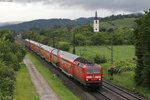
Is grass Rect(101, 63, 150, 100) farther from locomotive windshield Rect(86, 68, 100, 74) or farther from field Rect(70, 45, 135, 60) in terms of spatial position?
field Rect(70, 45, 135, 60)

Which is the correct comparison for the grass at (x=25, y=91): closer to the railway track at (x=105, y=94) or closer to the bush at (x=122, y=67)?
the railway track at (x=105, y=94)

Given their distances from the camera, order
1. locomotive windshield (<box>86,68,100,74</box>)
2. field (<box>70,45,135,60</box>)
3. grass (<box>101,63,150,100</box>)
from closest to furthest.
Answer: locomotive windshield (<box>86,68,100,74</box>)
grass (<box>101,63,150,100</box>)
field (<box>70,45,135,60</box>)

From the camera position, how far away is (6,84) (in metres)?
26.4

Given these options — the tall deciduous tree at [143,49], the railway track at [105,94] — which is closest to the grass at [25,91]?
the railway track at [105,94]

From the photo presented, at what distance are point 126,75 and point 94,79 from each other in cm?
1949

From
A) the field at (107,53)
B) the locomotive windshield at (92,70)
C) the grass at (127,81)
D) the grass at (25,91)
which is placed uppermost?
the locomotive windshield at (92,70)

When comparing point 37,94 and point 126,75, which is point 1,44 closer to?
point 37,94

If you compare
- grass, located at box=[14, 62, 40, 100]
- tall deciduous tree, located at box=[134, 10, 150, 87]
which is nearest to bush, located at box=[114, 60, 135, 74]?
tall deciduous tree, located at box=[134, 10, 150, 87]

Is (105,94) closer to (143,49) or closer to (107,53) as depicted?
(143,49)

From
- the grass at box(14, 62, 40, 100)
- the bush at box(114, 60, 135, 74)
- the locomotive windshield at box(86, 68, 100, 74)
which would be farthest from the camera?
the bush at box(114, 60, 135, 74)

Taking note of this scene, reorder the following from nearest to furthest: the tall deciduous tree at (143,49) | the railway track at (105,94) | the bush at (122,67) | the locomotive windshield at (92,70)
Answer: the railway track at (105,94), the locomotive windshield at (92,70), the tall deciduous tree at (143,49), the bush at (122,67)

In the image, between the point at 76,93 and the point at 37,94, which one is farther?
the point at 76,93

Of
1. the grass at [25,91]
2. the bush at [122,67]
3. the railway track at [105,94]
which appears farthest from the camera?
the bush at [122,67]

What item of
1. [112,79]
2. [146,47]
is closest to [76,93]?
[146,47]
